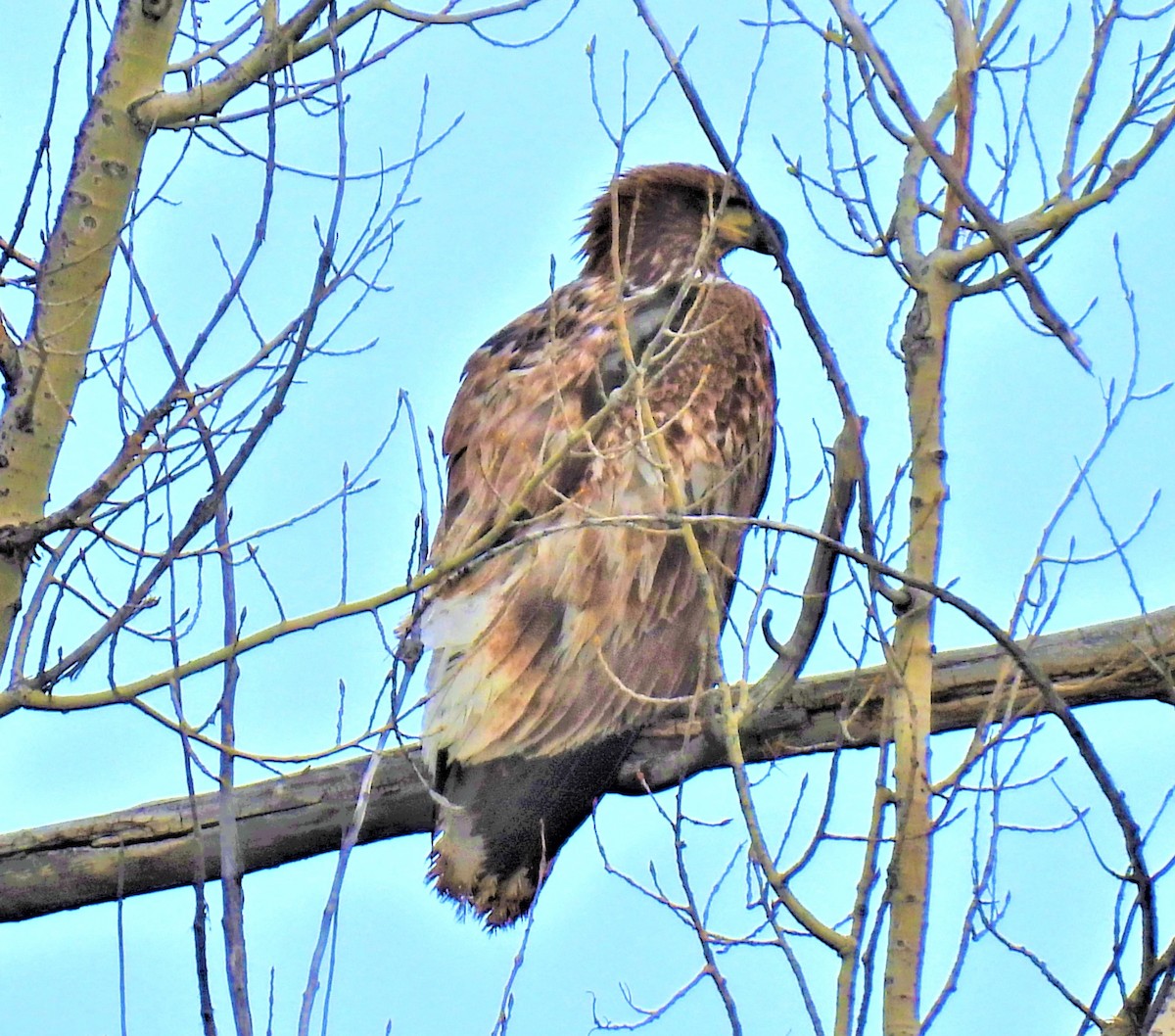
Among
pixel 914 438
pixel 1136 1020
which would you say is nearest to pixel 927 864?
pixel 1136 1020

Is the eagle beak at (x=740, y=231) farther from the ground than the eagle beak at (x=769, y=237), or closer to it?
farther from the ground

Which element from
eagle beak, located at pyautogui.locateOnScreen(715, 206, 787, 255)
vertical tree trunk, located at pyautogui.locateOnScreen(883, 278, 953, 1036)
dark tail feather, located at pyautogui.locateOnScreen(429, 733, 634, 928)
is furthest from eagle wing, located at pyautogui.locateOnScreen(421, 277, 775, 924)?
vertical tree trunk, located at pyautogui.locateOnScreen(883, 278, 953, 1036)

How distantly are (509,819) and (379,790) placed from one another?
354 mm

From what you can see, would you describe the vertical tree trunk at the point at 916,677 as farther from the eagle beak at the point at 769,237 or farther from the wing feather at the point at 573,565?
the wing feather at the point at 573,565

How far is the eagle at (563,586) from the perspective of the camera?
467 centimetres

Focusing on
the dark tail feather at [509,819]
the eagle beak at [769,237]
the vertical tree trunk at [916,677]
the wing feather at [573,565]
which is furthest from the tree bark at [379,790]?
the eagle beak at [769,237]

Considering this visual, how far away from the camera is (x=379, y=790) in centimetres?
454

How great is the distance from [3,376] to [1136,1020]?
298cm

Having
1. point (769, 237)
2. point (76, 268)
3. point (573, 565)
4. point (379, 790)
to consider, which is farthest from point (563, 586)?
point (76, 268)

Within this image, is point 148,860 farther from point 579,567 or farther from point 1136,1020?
point 1136,1020

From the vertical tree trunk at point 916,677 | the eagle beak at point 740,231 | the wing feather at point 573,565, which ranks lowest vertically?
the vertical tree trunk at point 916,677

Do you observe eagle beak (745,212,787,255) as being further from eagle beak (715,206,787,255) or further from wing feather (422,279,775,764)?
wing feather (422,279,775,764)

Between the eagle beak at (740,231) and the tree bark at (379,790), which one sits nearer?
the tree bark at (379,790)

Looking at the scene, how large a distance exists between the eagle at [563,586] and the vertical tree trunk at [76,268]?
1.03m
